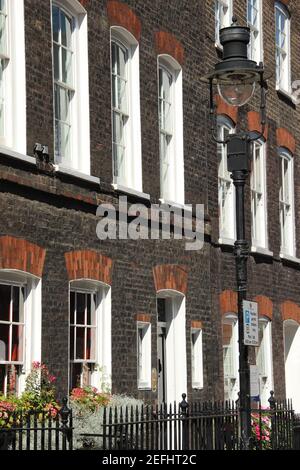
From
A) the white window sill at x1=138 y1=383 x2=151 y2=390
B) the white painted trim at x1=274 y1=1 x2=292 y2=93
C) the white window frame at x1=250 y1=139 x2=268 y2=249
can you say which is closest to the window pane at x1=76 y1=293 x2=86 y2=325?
the white window sill at x1=138 y1=383 x2=151 y2=390

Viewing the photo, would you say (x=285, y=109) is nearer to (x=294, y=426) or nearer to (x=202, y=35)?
(x=202, y=35)

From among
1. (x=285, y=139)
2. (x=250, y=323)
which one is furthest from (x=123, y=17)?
(x=285, y=139)

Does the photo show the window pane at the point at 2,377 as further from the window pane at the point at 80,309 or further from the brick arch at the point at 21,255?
the window pane at the point at 80,309

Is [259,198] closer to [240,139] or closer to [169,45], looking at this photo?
[169,45]

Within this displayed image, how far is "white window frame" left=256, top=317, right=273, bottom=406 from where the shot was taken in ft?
73.8

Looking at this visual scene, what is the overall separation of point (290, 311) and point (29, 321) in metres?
10.5

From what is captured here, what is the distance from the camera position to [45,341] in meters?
14.9

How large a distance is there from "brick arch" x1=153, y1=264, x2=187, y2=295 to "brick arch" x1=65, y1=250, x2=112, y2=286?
5.53ft

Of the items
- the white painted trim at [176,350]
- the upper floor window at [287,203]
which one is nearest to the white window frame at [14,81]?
the white painted trim at [176,350]

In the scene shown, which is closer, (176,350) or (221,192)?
(176,350)

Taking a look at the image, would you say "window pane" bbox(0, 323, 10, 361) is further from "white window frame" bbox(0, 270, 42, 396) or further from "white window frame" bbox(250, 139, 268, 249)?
"white window frame" bbox(250, 139, 268, 249)

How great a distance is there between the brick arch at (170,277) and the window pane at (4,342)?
416 centimetres

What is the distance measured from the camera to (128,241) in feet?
57.1

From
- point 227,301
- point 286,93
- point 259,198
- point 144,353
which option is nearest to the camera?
point 144,353
